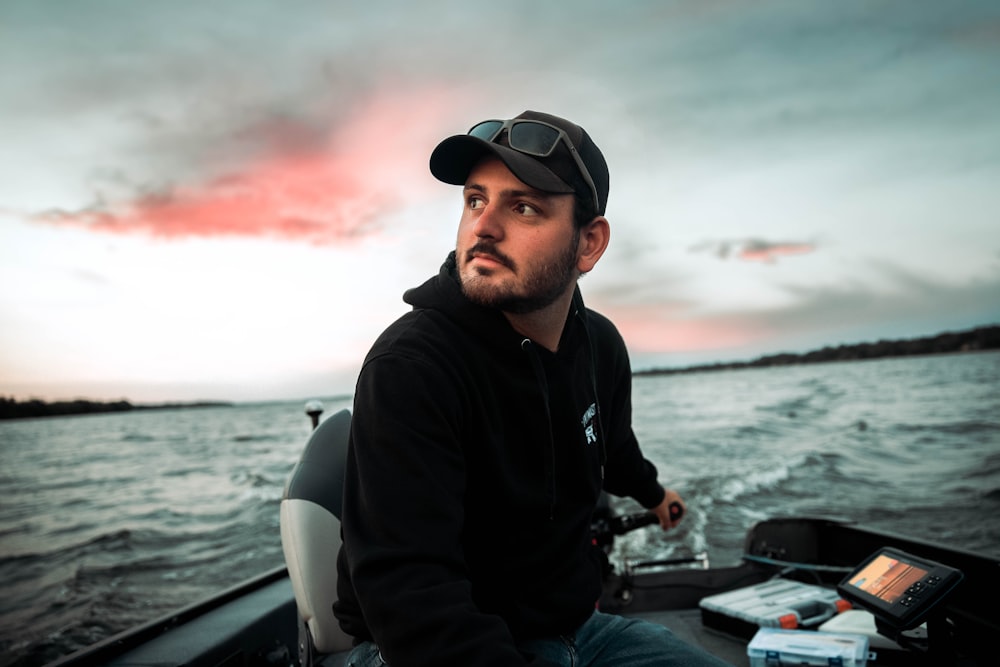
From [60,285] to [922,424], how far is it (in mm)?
19606

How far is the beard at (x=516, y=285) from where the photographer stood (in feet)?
5.26

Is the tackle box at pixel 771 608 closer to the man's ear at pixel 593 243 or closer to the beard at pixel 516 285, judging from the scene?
the man's ear at pixel 593 243

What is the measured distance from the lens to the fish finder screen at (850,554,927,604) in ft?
7.43

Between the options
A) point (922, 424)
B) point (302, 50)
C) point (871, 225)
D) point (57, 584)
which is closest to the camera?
point (57, 584)

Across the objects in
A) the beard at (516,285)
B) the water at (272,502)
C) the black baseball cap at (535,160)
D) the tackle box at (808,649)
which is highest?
the black baseball cap at (535,160)

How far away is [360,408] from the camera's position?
1355 millimetres

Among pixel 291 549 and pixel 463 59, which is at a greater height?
pixel 463 59

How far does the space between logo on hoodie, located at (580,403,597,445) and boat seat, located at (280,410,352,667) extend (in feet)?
2.91

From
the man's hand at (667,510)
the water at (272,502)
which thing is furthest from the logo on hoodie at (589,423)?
the water at (272,502)

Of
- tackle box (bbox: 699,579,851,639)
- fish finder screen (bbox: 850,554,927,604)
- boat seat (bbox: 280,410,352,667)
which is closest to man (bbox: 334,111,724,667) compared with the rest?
boat seat (bbox: 280,410,352,667)

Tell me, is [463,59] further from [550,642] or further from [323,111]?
[550,642]

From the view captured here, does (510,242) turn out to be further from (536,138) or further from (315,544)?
(315,544)

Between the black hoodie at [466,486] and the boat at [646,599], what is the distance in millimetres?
376

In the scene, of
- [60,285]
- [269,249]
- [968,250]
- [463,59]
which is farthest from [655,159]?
[968,250]
